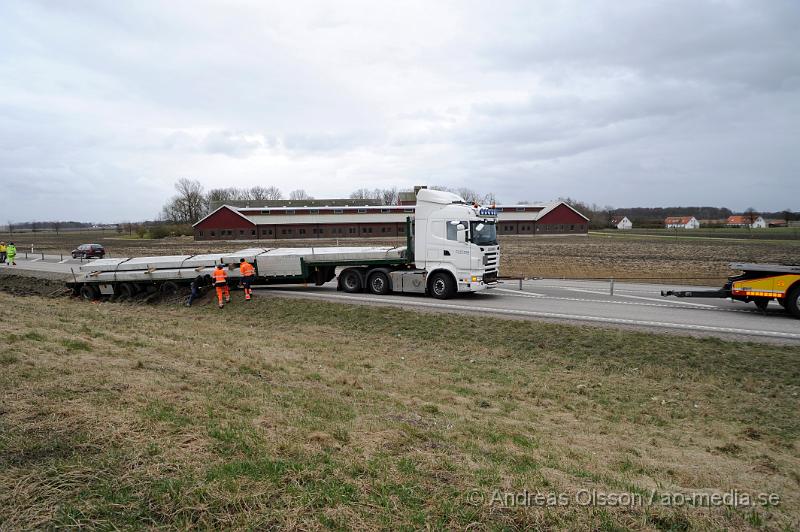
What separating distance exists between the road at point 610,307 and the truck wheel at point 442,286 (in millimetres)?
324

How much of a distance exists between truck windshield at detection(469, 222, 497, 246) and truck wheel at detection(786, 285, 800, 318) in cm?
869

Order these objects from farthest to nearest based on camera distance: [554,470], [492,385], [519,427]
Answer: [492,385], [519,427], [554,470]

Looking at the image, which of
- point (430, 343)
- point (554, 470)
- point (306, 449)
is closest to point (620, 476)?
point (554, 470)

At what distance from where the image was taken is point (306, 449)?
14.6ft

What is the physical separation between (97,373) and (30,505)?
3558 millimetres

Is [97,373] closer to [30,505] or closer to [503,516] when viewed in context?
[30,505]

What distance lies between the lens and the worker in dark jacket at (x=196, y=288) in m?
18.2

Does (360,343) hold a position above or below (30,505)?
below

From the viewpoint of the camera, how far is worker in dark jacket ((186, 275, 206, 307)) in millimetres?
18219

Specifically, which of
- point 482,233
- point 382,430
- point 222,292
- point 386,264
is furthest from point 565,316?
point 222,292

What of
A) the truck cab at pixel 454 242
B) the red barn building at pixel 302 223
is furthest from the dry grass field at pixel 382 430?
the red barn building at pixel 302 223

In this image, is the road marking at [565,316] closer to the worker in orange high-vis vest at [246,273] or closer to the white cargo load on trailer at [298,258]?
the white cargo load on trailer at [298,258]

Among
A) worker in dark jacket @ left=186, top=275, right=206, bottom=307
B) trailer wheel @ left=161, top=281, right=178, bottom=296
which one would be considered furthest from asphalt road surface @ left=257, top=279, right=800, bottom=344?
trailer wheel @ left=161, top=281, right=178, bottom=296

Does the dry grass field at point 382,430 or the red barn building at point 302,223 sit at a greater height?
the red barn building at point 302,223
